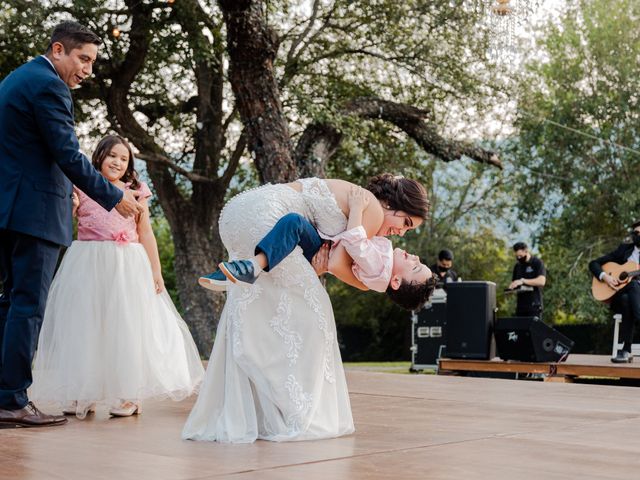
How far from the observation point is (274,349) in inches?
127

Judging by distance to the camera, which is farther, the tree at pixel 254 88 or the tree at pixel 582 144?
the tree at pixel 582 144

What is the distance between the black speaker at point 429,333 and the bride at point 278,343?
28.0 feet

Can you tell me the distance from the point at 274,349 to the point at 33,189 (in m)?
1.15

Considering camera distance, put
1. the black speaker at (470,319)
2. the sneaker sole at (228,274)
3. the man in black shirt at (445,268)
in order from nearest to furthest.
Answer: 1. the sneaker sole at (228,274)
2. the black speaker at (470,319)
3. the man in black shirt at (445,268)

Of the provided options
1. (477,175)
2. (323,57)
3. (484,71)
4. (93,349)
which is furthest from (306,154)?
(477,175)

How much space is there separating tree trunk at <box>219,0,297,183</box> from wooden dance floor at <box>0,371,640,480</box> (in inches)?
248

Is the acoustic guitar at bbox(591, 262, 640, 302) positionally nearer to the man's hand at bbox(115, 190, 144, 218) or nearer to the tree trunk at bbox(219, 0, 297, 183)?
the tree trunk at bbox(219, 0, 297, 183)

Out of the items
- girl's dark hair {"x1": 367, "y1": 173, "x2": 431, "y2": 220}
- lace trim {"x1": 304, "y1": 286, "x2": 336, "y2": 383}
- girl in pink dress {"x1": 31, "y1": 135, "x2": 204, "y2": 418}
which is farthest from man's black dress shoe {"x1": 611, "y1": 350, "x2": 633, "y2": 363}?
lace trim {"x1": 304, "y1": 286, "x2": 336, "y2": 383}

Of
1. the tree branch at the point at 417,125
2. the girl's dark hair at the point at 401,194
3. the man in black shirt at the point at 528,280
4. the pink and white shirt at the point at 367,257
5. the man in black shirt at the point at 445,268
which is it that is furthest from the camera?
the tree branch at the point at 417,125

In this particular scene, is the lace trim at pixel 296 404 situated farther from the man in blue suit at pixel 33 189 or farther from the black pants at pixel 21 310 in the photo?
the black pants at pixel 21 310

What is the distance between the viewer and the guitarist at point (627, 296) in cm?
874

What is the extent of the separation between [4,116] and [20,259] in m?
0.57

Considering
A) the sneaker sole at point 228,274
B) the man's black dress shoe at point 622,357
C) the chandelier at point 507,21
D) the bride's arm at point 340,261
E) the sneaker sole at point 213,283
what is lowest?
the man's black dress shoe at point 622,357

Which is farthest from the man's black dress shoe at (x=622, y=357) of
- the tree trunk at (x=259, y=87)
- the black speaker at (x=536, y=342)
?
the tree trunk at (x=259, y=87)
